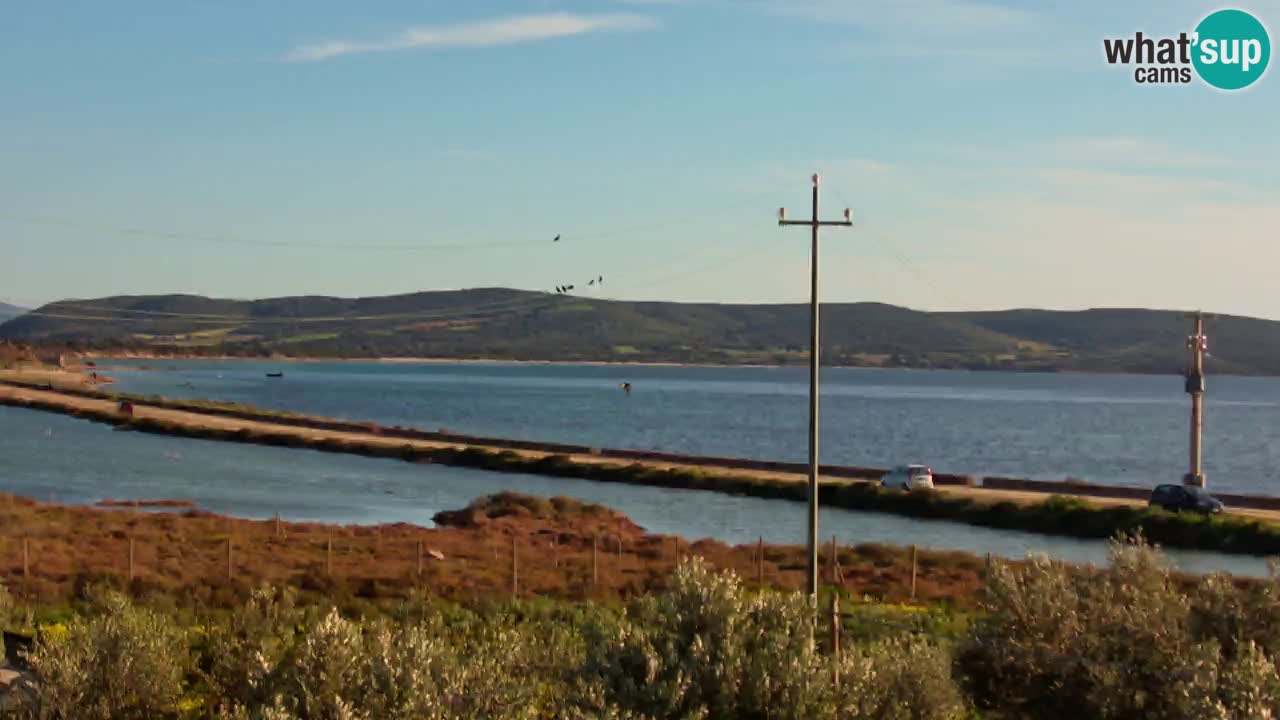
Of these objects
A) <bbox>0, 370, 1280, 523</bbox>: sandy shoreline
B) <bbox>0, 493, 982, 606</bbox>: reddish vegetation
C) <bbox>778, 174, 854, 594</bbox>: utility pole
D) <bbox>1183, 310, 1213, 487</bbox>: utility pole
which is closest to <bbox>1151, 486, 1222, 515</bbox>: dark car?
<bbox>0, 370, 1280, 523</bbox>: sandy shoreline

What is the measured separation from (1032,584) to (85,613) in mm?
19770

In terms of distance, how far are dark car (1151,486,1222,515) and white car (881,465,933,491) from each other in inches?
520

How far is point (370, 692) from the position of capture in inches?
576

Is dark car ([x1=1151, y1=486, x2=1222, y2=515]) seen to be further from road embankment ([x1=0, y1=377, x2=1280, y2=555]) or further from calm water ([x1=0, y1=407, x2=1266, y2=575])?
calm water ([x1=0, y1=407, x2=1266, y2=575])

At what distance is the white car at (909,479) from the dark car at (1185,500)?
1320 cm

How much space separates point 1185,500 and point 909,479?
1596cm

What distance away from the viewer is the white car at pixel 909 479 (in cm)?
7625

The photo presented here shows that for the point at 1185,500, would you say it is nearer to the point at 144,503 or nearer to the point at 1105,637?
the point at 144,503

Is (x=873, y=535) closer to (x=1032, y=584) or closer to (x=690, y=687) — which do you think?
(x=1032, y=584)

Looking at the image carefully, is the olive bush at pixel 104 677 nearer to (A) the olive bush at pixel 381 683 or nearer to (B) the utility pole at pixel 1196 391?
(A) the olive bush at pixel 381 683

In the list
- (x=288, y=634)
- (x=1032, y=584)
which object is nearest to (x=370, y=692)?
(x=288, y=634)

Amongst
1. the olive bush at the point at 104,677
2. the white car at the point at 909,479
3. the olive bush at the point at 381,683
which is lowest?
the white car at the point at 909,479

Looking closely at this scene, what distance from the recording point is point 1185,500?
211ft

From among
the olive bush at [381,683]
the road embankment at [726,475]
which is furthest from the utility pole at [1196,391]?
the olive bush at [381,683]
